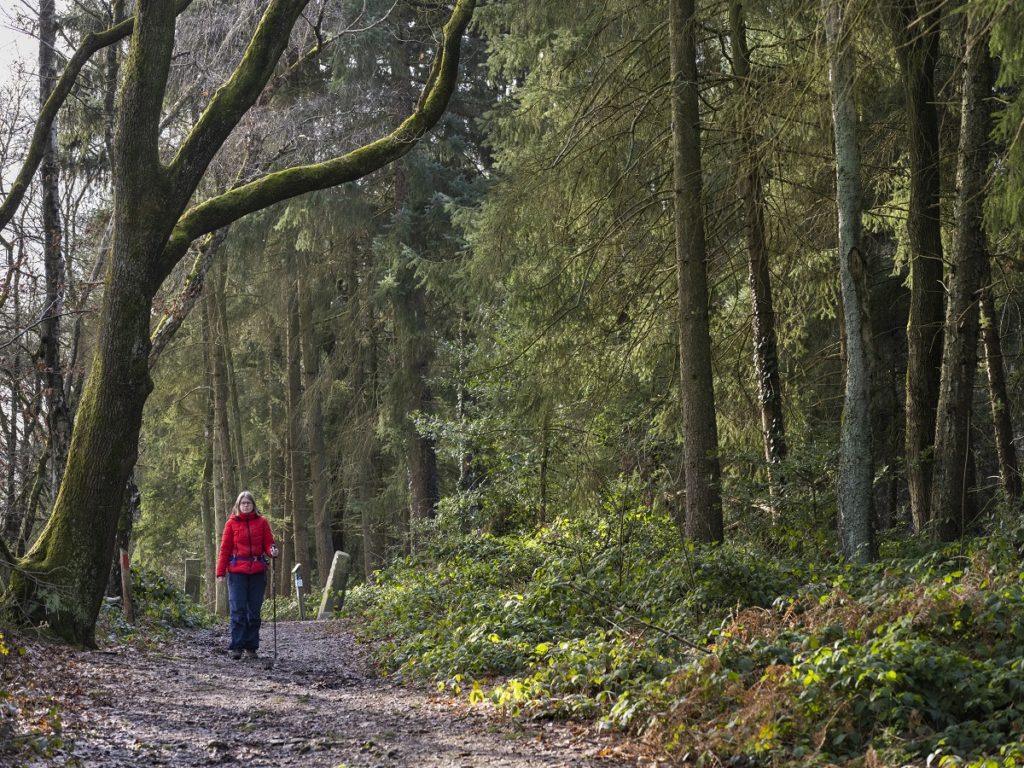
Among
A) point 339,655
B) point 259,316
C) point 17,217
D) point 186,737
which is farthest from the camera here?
point 259,316

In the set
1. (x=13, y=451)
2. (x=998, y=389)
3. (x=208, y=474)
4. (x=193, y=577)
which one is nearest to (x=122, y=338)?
(x=13, y=451)

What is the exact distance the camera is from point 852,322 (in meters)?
8.26

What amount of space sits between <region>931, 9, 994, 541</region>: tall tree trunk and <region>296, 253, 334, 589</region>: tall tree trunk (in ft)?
50.7

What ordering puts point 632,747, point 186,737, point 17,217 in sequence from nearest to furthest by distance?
point 632,747
point 186,737
point 17,217

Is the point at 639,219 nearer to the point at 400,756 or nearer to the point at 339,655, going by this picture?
the point at 339,655

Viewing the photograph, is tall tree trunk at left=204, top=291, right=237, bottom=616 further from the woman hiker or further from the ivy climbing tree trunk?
the ivy climbing tree trunk

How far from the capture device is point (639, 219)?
38.0ft

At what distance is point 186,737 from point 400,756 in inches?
61.7

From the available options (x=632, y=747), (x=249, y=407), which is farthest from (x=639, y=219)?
(x=249, y=407)

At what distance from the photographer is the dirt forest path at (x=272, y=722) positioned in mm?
5477

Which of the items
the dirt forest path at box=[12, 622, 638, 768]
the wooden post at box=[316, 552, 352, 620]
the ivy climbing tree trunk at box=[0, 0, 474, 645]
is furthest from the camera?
the wooden post at box=[316, 552, 352, 620]

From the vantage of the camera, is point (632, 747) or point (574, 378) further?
point (574, 378)

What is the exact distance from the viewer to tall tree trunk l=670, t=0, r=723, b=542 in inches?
408

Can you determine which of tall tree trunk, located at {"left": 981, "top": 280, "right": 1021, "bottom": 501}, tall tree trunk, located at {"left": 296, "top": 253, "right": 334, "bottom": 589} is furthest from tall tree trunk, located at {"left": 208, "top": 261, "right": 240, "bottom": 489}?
tall tree trunk, located at {"left": 981, "top": 280, "right": 1021, "bottom": 501}
